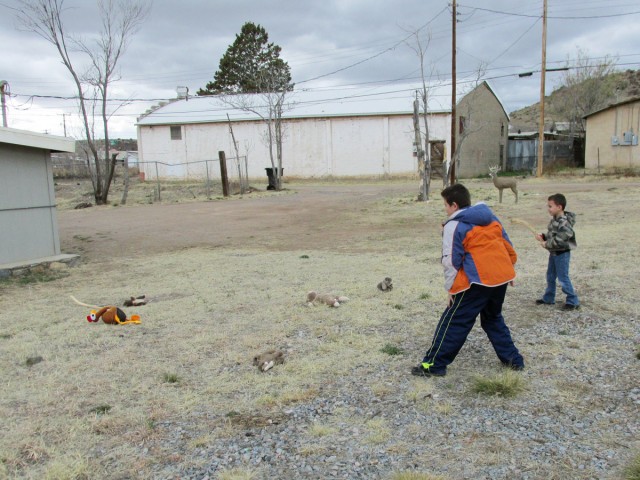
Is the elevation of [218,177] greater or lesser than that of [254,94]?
lesser

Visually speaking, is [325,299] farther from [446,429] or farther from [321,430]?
[446,429]

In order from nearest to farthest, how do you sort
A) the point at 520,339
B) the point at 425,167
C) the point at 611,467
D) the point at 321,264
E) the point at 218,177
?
the point at 611,467 → the point at 520,339 → the point at 321,264 → the point at 425,167 → the point at 218,177

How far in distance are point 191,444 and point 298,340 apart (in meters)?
1.93

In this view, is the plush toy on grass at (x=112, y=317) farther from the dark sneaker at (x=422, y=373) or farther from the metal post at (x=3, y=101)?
the metal post at (x=3, y=101)

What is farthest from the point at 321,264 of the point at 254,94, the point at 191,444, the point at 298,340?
the point at 254,94

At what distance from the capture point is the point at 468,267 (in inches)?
148

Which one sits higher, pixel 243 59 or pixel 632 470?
pixel 243 59

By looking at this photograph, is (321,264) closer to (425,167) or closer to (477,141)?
(425,167)

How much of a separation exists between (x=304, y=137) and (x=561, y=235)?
1216 inches

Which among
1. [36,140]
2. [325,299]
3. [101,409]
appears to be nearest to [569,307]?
[325,299]

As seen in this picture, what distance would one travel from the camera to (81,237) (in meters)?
13.3

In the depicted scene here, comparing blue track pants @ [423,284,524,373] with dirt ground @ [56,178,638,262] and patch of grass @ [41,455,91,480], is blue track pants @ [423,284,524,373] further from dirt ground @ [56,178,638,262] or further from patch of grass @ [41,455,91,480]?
dirt ground @ [56,178,638,262]

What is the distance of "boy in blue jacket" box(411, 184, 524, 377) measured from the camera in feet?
12.3

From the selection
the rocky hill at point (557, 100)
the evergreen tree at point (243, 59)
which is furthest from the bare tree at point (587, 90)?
the evergreen tree at point (243, 59)
